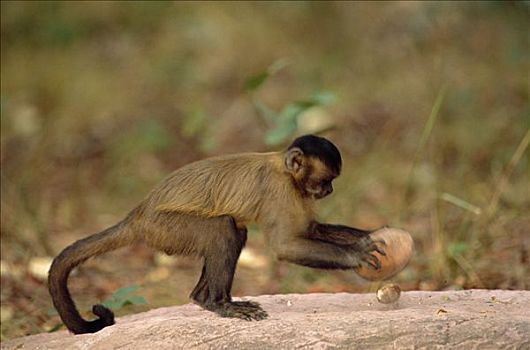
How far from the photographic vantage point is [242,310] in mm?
4648

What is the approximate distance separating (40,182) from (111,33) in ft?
14.3

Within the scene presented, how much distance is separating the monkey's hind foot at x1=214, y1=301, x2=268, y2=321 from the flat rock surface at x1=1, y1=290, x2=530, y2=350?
0.05 m

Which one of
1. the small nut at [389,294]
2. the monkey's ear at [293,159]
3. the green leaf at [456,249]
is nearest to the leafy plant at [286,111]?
the green leaf at [456,249]

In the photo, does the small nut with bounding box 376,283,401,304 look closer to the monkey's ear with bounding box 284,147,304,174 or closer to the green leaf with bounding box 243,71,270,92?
the monkey's ear with bounding box 284,147,304,174

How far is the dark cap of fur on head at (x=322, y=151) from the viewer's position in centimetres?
484

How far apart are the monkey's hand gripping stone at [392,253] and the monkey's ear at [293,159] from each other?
1.64ft

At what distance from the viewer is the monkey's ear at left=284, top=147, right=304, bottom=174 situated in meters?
4.91

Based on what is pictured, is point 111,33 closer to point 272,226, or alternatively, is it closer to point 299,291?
point 299,291

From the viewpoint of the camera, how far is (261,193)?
16.3 feet

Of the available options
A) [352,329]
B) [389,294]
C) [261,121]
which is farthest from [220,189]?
[261,121]

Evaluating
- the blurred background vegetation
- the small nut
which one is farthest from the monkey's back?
the blurred background vegetation

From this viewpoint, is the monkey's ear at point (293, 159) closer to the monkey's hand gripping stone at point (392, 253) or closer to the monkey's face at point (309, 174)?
the monkey's face at point (309, 174)

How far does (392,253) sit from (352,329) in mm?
778

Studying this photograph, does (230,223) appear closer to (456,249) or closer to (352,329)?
(352,329)
